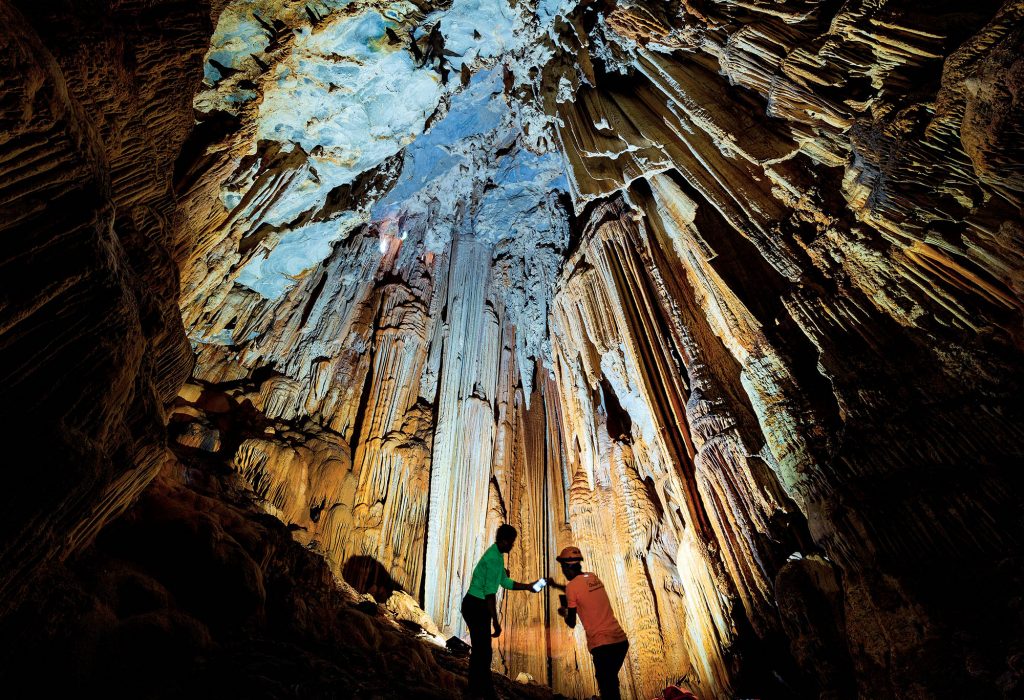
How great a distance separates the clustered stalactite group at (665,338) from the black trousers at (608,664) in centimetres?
131

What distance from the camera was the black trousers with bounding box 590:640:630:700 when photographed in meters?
3.43

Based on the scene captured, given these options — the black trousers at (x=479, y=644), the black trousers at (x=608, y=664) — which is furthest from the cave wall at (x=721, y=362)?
the black trousers at (x=479, y=644)

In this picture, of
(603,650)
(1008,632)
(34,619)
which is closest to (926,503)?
(1008,632)

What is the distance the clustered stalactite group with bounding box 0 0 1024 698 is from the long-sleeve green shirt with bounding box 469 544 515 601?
2.22 metres

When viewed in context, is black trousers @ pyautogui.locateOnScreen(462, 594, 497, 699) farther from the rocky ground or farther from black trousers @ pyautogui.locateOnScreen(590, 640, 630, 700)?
black trousers @ pyautogui.locateOnScreen(590, 640, 630, 700)

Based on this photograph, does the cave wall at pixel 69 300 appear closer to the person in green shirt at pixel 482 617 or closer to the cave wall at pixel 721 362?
the person in green shirt at pixel 482 617

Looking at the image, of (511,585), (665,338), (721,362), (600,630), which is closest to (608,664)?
(600,630)

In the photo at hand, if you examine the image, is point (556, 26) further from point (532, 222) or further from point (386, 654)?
point (386, 654)

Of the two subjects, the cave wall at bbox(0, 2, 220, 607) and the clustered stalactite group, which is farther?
the clustered stalactite group

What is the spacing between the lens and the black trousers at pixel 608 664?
3.43m

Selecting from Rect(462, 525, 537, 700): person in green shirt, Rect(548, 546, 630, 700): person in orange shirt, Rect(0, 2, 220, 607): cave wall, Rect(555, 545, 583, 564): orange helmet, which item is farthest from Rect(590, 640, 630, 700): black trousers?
Rect(0, 2, 220, 607): cave wall

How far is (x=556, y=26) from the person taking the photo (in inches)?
348

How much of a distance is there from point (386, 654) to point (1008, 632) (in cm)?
404

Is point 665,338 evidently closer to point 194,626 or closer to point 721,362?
point 721,362
